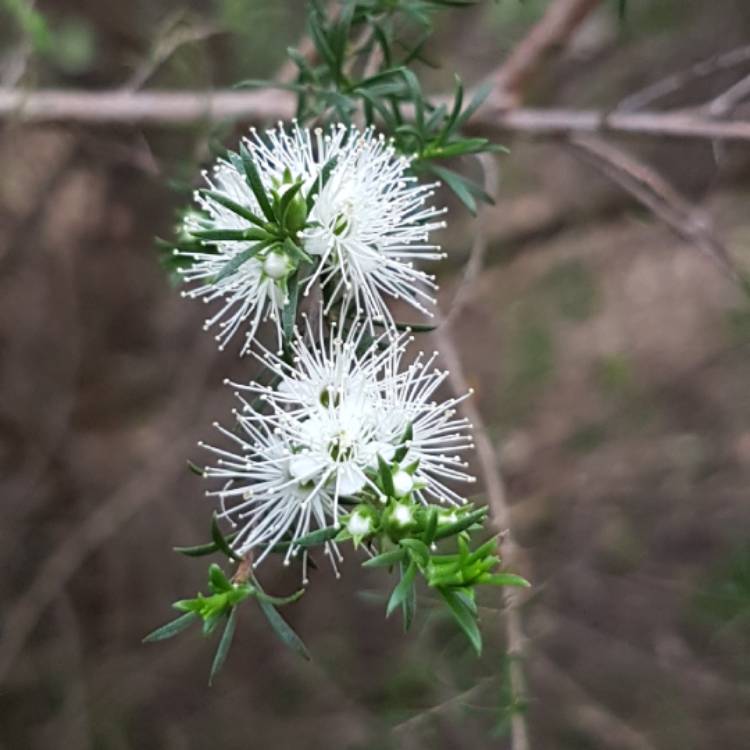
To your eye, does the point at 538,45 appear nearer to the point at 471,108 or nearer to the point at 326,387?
the point at 471,108

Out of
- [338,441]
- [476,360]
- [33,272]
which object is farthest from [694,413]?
[338,441]

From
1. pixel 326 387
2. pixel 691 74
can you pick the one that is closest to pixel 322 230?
pixel 326 387

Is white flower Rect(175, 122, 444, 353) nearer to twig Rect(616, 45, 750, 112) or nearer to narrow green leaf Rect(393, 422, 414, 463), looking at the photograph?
narrow green leaf Rect(393, 422, 414, 463)

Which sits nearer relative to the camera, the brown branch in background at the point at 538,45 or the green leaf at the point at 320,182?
the green leaf at the point at 320,182

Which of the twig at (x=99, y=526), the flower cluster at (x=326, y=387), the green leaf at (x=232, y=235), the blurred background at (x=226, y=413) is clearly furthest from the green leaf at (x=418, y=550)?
the twig at (x=99, y=526)

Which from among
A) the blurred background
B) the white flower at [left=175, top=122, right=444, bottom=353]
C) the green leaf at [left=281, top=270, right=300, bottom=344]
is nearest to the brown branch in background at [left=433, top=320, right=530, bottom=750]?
the white flower at [left=175, top=122, right=444, bottom=353]

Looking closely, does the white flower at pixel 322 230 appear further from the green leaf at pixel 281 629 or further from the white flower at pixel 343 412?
the green leaf at pixel 281 629
